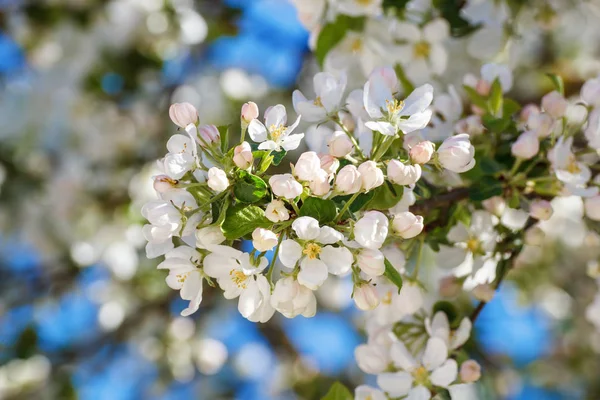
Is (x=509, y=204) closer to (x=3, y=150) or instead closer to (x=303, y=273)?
(x=303, y=273)

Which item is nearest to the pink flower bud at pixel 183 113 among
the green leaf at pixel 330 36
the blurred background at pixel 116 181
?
the green leaf at pixel 330 36

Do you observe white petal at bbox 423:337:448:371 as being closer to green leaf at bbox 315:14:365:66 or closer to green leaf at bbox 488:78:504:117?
green leaf at bbox 488:78:504:117

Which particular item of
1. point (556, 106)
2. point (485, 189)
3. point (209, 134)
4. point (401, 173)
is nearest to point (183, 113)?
point (209, 134)

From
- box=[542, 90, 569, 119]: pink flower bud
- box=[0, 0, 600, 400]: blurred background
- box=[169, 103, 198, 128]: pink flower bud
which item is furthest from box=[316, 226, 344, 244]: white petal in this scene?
box=[0, 0, 600, 400]: blurred background

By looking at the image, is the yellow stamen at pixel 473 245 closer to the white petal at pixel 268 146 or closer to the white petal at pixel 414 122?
the white petal at pixel 414 122

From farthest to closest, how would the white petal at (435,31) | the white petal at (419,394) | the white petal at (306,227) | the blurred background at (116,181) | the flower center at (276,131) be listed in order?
the blurred background at (116,181)
the white petal at (435,31)
the white petal at (419,394)
the flower center at (276,131)
the white petal at (306,227)

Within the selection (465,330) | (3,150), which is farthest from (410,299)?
(3,150)
